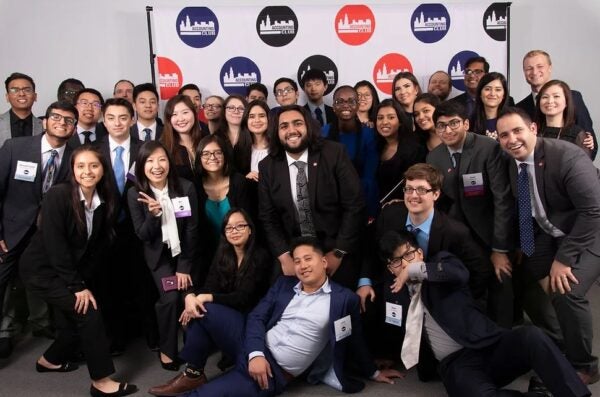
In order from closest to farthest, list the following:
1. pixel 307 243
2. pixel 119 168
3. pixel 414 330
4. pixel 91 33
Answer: pixel 414 330
pixel 307 243
pixel 119 168
pixel 91 33

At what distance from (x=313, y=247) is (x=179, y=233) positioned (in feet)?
2.80

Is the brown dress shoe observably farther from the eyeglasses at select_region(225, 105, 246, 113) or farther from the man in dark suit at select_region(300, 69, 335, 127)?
the man in dark suit at select_region(300, 69, 335, 127)

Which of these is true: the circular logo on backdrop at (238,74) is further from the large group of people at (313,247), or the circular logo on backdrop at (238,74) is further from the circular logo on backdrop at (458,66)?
the circular logo on backdrop at (458,66)

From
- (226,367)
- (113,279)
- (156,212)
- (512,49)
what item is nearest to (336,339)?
(226,367)

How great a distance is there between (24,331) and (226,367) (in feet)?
5.26

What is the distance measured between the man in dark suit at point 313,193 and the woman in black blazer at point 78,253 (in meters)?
0.96

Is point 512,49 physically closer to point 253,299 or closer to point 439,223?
point 439,223

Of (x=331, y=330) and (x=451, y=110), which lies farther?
(x=451, y=110)

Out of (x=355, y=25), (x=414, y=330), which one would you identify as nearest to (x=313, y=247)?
(x=414, y=330)

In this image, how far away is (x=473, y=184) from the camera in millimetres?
3158

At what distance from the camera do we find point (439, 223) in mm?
2971

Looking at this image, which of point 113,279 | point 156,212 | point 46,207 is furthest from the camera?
point 113,279

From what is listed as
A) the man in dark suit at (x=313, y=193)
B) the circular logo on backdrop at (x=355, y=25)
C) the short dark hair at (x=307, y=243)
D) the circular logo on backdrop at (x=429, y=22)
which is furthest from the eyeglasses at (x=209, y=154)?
the circular logo on backdrop at (x=429, y=22)

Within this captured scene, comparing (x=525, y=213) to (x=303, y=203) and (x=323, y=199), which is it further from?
(x=303, y=203)
